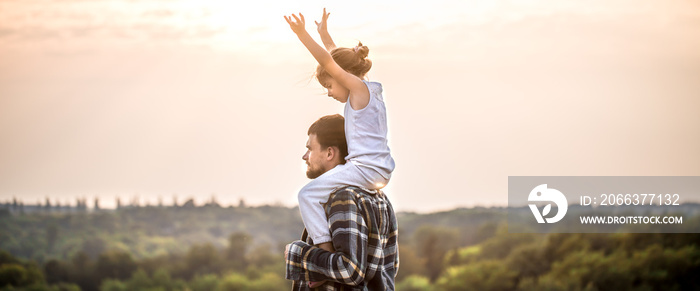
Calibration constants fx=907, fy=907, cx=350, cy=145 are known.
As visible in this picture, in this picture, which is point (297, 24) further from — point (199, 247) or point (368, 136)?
point (199, 247)

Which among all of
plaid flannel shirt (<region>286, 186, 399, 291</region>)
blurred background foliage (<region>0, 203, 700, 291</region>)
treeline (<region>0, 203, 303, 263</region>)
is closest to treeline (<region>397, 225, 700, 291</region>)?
blurred background foliage (<region>0, 203, 700, 291</region>)

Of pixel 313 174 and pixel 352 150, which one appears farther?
pixel 313 174

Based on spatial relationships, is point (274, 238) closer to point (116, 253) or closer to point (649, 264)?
point (116, 253)

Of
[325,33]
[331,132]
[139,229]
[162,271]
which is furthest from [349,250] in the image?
[139,229]

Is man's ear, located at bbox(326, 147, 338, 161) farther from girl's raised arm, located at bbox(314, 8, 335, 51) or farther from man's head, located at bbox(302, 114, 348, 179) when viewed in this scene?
girl's raised arm, located at bbox(314, 8, 335, 51)

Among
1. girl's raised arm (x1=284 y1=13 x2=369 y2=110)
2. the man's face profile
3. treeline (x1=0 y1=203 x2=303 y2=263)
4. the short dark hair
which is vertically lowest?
the man's face profile

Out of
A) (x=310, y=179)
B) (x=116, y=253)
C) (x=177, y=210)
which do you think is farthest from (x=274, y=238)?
(x=310, y=179)

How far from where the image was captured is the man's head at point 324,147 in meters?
3.48

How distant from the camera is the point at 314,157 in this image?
137 inches

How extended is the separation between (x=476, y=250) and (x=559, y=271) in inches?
239

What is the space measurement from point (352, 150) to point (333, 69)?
31 centimetres

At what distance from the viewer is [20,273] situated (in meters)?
36.7

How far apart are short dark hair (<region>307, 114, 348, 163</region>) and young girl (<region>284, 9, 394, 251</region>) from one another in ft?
0.29

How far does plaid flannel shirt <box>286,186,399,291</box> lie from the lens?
10.7ft
